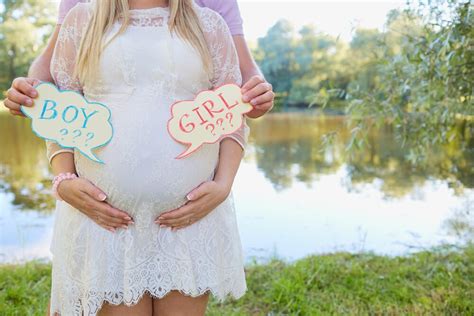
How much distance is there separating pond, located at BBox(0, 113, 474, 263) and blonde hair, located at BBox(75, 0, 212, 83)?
3.03m

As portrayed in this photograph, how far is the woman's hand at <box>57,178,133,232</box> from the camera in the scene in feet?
4.27

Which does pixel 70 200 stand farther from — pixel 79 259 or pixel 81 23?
pixel 81 23

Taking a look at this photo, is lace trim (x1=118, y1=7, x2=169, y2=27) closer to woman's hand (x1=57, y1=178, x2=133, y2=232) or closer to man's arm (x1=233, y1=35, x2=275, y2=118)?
man's arm (x1=233, y1=35, x2=275, y2=118)

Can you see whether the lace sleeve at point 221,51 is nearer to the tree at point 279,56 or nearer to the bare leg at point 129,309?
the bare leg at point 129,309

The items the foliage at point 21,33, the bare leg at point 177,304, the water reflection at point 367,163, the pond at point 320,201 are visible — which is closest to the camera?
the bare leg at point 177,304

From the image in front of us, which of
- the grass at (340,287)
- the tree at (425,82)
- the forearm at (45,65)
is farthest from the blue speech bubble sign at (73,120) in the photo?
the tree at (425,82)

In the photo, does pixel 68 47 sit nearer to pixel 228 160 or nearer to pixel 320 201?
pixel 228 160

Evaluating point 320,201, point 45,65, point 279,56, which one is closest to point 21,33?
point 279,56

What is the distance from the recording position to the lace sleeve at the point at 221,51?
1407 millimetres

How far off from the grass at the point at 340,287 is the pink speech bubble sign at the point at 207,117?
64.4 inches

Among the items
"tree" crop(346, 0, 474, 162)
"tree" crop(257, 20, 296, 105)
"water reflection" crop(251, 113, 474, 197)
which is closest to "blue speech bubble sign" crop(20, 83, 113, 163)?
"tree" crop(346, 0, 474, 162)

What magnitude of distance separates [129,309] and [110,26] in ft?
2.45

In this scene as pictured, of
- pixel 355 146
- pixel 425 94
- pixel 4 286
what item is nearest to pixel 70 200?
pixel 4 286

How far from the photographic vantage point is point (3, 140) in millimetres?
11164
